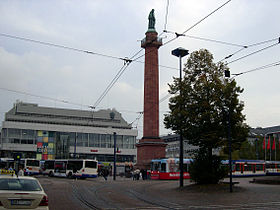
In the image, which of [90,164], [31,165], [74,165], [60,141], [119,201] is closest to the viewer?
[119,201]

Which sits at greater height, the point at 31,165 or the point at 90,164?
the point at 90,164

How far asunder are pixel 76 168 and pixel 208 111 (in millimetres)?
23546

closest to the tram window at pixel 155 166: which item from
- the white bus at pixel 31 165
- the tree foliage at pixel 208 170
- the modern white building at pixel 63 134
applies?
the tree foliage at pixel 208 170

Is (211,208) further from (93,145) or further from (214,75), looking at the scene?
(93,145)

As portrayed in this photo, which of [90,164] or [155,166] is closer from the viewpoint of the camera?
[90,164]

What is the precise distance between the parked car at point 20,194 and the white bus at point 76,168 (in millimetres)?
32715

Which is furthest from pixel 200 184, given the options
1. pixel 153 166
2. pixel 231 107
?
pixel 153 166

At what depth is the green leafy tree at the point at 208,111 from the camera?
2475 cm

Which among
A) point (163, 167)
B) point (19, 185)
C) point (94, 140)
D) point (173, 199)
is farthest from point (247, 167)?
point (94, 140)

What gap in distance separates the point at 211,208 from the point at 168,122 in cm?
1192

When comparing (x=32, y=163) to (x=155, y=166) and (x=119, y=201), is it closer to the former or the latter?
(x=155, y=166)

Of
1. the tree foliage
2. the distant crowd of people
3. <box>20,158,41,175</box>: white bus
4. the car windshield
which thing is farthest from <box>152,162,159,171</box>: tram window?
the car windshield

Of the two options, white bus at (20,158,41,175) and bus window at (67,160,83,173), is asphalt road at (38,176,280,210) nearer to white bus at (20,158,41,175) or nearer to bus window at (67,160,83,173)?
bus window at (67,160,83,173)

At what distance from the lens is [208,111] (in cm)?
2481
